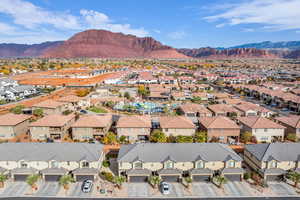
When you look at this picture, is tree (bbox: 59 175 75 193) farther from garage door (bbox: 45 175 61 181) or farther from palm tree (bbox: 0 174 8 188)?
palm tree (bbox: 0 174 8 188)

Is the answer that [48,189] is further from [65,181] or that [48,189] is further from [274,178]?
[274,178]

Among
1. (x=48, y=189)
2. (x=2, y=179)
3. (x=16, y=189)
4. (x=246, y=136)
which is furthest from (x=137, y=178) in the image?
(x=246, y=136)

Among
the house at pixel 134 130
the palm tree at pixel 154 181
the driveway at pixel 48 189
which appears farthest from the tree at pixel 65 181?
the house at pixel 134 130

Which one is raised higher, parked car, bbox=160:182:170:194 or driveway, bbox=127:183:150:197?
parked car, bbox=160:182:170:194

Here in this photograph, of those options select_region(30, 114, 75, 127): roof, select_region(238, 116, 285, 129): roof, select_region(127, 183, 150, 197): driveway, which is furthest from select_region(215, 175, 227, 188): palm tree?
select_region(30, 114, 75, 127): roof

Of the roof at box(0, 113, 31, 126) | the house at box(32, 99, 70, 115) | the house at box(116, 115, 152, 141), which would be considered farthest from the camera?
the house at box(32, 99, 70, 115)

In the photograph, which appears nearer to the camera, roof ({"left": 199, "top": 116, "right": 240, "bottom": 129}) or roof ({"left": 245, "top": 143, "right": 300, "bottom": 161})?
roof ({"left": 245, "top": 143, "right": 300, "bottom": 161})

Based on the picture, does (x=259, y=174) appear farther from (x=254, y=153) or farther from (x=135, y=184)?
(x=135, y=184)
